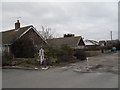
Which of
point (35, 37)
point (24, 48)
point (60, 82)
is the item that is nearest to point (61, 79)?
point (60, 82)

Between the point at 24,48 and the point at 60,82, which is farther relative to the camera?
the point at 24,48

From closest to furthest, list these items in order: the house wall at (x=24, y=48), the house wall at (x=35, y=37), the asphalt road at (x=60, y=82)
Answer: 1. the asphalt road at (x=60, y=82)
2. the house wall at (x=24, y=48)
3. the house wall at (x=35, y=37)

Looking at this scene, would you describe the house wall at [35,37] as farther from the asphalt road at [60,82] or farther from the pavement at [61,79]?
the asphalt road at [60,82]

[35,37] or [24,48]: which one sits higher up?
[35,37]

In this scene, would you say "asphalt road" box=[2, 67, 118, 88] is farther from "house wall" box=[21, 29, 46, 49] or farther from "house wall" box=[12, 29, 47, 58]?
"house wall" box=[21, 29, 46, 49]

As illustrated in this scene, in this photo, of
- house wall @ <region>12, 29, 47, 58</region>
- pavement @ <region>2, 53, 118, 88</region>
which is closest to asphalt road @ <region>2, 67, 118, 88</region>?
pavement @ <region>2, 53, 118, 88</region>

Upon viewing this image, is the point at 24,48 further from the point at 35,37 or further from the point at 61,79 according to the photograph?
the point at 61,79

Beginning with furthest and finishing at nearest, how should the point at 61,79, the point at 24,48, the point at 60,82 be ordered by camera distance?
the point at 24,48 < the point at 61,79 < the point at 60,82

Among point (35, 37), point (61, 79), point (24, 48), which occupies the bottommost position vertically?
point (61, 79)

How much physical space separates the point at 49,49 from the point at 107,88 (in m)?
11.9

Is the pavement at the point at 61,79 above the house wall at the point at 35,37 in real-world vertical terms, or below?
below

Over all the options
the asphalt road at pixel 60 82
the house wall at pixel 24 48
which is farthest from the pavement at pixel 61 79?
the house wall at pixel 24 48

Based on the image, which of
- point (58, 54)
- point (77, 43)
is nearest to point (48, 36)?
point (77, 43)

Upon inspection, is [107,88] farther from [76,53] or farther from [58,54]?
[76,53]
